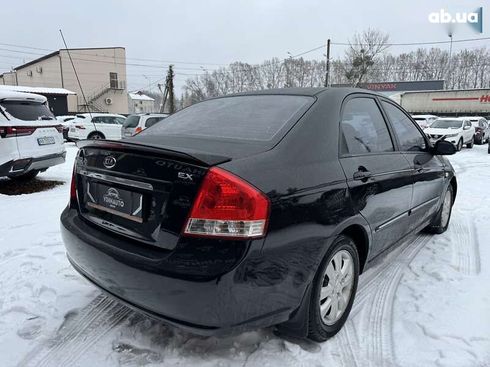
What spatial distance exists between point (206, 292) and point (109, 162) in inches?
38.5

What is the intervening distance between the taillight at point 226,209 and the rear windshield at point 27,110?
18.8ft

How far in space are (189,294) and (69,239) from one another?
113 centimetres

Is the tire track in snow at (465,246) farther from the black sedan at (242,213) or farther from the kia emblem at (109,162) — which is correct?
the kia emblem at (109,162)

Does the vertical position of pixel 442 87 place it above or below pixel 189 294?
above

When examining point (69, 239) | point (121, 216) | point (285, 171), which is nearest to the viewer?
point (285, 171)

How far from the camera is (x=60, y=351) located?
2344mm

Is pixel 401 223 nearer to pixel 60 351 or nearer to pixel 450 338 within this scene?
pixel 450 338

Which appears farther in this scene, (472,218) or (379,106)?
(472,218)

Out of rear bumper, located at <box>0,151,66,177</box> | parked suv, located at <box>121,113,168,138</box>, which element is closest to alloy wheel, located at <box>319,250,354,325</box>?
rear bumper, located at <box>0,151,66,177</box>

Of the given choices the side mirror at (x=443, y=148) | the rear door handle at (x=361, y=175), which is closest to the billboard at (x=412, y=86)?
the side mirror at (x=443, y=148)

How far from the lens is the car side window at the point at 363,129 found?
2.70 metres

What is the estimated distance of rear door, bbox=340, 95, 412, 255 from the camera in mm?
2607

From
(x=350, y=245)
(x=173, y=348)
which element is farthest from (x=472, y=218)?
(x=173, y=348)

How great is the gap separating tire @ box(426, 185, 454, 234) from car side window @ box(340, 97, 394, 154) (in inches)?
68.9
